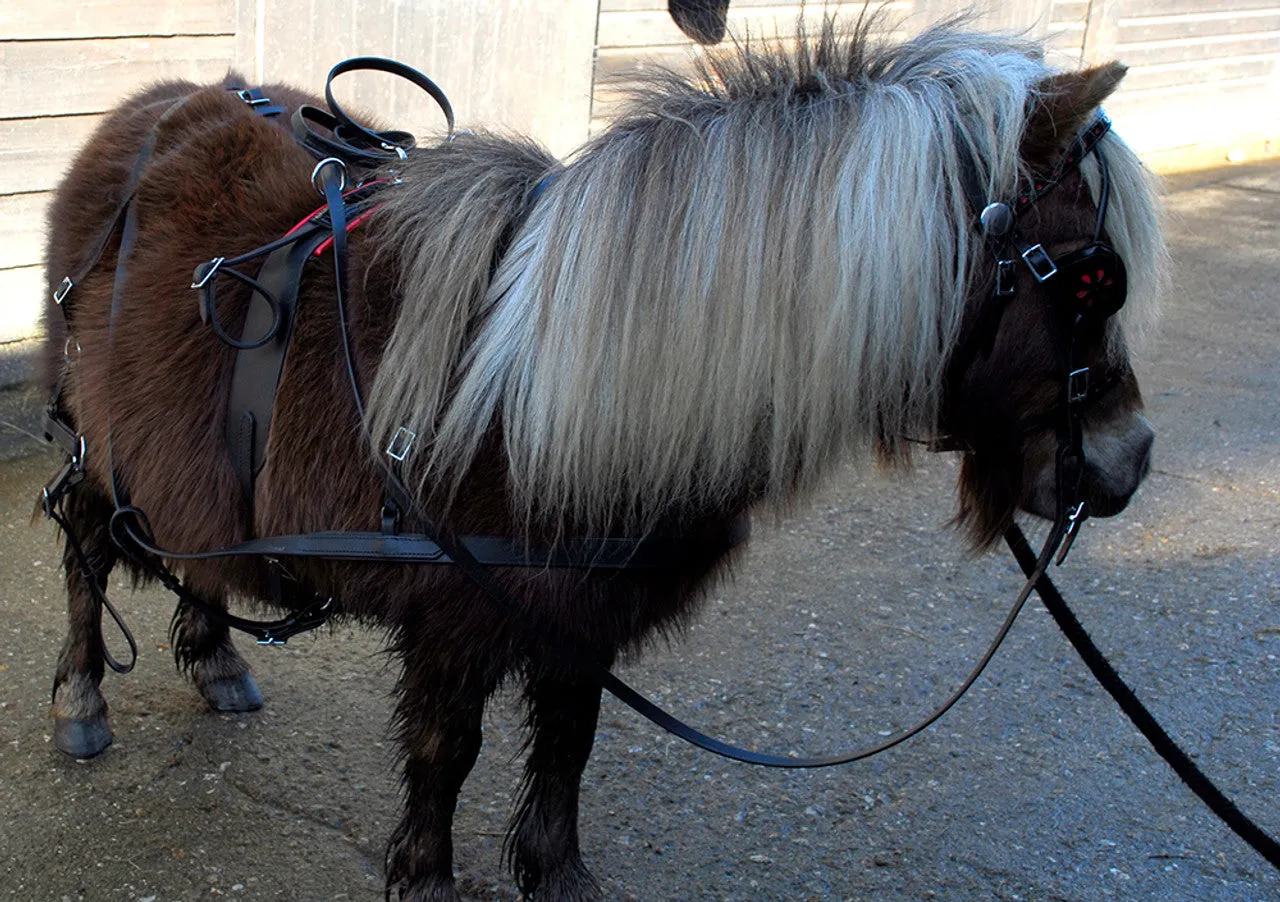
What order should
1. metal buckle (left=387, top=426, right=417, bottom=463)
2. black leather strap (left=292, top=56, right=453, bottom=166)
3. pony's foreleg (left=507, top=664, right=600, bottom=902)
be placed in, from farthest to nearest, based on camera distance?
black leather strap (left=292, top=56, right=453, bottom=166) → pony's foreleg (left=507, top=664, right=600, bottom=902) → metal buckle (left=387, top=426, right=417, bottom=463)

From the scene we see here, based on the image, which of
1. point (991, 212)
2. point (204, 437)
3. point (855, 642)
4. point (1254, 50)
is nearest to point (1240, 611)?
point (855, 642)

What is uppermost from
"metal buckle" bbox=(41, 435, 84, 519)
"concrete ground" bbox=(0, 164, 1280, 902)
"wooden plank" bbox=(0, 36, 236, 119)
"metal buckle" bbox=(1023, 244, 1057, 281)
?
"metal buckle" bbox=(1023, 244, 1057, 281)

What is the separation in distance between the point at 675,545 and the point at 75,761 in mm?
1664

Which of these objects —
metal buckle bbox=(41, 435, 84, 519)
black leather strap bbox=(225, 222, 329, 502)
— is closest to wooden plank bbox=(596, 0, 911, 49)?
metal buckle bbox=(41, 435, 84, 519)

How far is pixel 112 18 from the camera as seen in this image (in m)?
4.12

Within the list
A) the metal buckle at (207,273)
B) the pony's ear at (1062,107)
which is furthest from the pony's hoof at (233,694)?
the pony's ear at (1062,107)

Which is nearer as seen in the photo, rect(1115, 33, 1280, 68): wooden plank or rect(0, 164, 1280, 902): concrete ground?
rect(0, 164, 1280, 902): concrete ground

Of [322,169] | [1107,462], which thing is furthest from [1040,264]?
[322,169]

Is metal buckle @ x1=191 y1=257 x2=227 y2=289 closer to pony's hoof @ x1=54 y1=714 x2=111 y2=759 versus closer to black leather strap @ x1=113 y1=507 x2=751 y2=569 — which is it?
black leather strap @ x1=113 y1=507 x2=751 y2=569

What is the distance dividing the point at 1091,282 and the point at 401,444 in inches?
41.5

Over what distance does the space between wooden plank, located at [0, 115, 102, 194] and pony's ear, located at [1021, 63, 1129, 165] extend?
10.7ft

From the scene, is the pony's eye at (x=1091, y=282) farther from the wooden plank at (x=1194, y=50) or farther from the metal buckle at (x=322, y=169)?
the wooden plank at (x=1194, y=50)

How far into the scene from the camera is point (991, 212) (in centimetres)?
176

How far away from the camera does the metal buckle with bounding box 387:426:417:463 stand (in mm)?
1886
